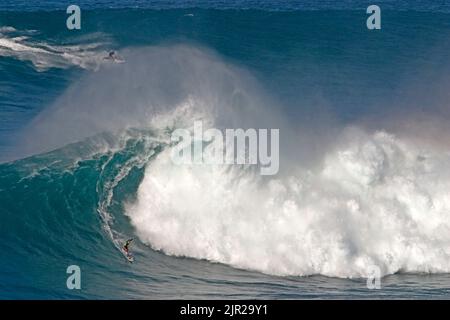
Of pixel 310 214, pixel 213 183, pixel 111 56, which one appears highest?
pixel 111 56

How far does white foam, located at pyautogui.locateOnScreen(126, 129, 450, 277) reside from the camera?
96.5ft

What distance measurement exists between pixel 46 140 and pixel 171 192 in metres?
6.30

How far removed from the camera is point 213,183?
31516mm

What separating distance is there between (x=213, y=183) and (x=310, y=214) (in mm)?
3796

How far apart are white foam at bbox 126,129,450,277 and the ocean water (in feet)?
0.17

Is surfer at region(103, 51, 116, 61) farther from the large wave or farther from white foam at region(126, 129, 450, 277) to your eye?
white foam at region(126, 129, 450, 277)

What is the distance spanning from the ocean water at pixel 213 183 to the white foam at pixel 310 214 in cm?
5

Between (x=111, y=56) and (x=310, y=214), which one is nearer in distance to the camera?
(x=310, y=214)

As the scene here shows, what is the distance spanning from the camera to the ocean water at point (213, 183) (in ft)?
92.7

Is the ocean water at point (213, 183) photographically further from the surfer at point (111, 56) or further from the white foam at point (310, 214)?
the surfer at point (111, 56)

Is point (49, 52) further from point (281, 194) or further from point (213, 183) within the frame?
point (281, 194)

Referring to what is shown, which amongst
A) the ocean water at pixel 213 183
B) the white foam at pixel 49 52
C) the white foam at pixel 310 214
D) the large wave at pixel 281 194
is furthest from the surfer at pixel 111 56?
the white foam at pixel 310 214

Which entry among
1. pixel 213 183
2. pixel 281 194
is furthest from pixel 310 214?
pixel 213 183

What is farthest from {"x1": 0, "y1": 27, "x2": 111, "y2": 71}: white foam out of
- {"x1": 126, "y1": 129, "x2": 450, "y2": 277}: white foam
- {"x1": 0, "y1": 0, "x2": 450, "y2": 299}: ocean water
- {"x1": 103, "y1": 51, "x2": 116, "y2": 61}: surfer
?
{"x1": 126, "y1": 129, "x2": 450, "y2": 277}: white foam
